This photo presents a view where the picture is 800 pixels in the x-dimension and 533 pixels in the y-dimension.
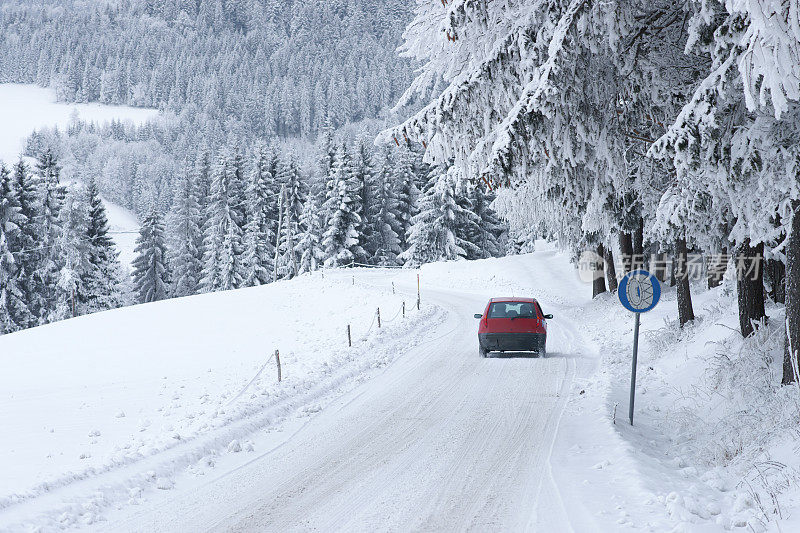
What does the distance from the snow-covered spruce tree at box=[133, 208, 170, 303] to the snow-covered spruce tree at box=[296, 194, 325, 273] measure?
14.0m

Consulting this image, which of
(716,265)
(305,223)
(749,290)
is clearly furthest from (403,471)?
(305,223)

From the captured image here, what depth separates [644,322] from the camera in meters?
20.8

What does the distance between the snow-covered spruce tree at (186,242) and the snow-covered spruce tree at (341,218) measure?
15024 millimetres

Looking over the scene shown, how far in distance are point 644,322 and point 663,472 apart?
48.7 ft

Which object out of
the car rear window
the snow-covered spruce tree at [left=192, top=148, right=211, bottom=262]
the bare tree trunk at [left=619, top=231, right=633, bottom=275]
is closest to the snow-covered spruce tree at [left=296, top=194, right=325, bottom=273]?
the snow-covered spruce tree at [left=192, top=148, right=211, bottom=262]

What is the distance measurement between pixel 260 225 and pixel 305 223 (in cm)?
806

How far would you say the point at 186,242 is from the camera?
213ft

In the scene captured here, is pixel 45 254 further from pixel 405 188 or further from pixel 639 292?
pixel 639 292

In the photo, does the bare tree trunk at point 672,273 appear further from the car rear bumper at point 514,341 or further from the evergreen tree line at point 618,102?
the evergreen tree line at point 618,102

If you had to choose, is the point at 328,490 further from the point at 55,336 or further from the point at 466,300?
the point at 466,300

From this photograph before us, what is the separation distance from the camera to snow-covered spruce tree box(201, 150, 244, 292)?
Answer: 198 feet

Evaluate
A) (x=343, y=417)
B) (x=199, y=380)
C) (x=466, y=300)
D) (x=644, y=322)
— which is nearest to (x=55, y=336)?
(x=199, y=380)

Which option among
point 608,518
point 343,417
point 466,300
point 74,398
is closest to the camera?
point 608,518

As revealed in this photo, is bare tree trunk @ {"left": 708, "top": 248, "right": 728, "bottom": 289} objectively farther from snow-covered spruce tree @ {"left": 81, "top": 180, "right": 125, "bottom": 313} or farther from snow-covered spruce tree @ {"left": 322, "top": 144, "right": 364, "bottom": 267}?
snow-covered spruce tree @ {"left": 81, "top": 180, "right": 125, "bottom": 313}
